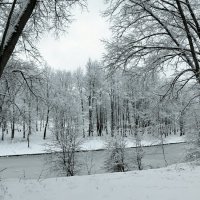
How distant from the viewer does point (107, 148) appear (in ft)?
68.2

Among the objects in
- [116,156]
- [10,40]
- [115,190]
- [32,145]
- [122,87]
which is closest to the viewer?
[10,40]

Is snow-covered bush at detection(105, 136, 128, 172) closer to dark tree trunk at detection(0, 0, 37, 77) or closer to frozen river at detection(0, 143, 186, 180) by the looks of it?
frozen river at detection(0, 143, 186, 180)

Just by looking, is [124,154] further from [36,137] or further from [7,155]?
[36,137]

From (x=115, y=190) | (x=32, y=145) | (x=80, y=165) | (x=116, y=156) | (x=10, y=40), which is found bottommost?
(x=32, y=145)

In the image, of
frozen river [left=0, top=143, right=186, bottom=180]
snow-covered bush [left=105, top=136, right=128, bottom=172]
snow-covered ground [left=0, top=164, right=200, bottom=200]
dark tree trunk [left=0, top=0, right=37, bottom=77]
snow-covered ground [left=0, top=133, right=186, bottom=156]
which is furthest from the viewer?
snow-covered ground [left=0, top=133, right=186, bottom=156]

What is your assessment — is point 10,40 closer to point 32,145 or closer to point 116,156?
point 116,156

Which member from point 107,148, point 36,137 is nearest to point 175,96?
point 107,148

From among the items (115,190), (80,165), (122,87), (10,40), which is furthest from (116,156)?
(10,40)

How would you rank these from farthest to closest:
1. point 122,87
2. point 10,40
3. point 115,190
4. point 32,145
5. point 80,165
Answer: point 32,145 < point 80,165 < point 122,87 < point 115,190 < point 10,40

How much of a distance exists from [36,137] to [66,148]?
94.6ft

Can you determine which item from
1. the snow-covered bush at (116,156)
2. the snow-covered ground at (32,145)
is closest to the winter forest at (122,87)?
the snow-covered bush at (116,156)

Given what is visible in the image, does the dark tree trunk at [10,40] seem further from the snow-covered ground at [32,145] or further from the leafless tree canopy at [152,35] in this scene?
the snow-covered ground at [32,145]

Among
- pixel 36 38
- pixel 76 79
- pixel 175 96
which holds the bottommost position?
pixel 175 96

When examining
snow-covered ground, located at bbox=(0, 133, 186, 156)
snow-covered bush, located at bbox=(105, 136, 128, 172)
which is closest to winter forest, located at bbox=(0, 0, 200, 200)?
snow-covered bush, located at bbox=(105, 136, 128, 172)
